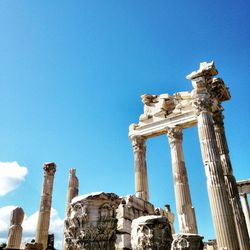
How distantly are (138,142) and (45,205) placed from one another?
25.5 feet

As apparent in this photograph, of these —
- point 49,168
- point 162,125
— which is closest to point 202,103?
point 162,125

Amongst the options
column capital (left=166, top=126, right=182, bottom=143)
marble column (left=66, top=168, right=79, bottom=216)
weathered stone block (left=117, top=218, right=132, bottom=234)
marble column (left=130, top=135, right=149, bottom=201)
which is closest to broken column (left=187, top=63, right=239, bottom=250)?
weathered stone block (left=117, top=218, right=132, bottom=234)

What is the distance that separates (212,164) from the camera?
42.8ft

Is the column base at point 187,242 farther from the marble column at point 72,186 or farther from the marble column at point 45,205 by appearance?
the marble column at point 72,186

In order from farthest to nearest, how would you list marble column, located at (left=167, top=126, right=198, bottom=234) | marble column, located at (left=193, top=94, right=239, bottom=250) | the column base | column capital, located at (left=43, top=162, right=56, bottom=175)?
column capital, located at (left=43, top=162, right=56, bottom=175)
marble column, located at (left=167, top=126, right=198, bottom=234)
marble column, located at (left=193, top=94, right=239, bottom=250)
the column base

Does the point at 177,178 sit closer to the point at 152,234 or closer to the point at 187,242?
the point at 187,242

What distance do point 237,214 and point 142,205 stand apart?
15.5ft

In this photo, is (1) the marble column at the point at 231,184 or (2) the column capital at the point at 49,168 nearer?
(1) the marble column at the point at 231,184

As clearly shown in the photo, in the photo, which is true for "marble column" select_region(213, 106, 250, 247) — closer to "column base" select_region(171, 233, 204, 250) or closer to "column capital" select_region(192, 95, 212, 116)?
"column capital" select_region(192, 95, 212, 116)

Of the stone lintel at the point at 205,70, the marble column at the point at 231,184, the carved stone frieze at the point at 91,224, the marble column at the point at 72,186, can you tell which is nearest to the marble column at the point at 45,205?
the marble column at the point at 72,186

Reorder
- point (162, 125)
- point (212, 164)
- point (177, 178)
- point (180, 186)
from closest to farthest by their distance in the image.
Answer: point (212, 164), point (180, 186), point (177, 178), point (162, 125)

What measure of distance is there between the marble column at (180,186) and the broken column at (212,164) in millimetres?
4206

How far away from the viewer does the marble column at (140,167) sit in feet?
61.0

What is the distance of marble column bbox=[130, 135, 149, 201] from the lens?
61.0 ft
